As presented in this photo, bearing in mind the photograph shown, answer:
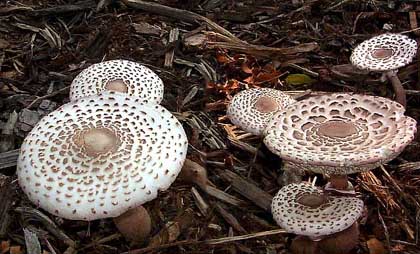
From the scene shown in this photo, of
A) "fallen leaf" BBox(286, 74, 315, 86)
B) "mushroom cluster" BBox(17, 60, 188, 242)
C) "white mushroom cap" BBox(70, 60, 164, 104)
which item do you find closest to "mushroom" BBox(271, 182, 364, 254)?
"mushroom cluster" BBox(17, 60, 188, 242)

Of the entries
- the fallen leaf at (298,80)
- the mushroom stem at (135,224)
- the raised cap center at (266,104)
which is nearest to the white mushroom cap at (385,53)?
the fallen leaf at (298,80)

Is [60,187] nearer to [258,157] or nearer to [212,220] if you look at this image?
[212,220]

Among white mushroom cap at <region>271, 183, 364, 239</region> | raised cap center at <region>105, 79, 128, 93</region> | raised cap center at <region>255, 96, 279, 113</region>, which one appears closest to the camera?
white mushroom cap at <region>271, 183, 364, 239</region>

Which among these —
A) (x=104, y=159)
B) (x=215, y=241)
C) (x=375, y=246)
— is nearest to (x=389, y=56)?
(x=375, y=246)

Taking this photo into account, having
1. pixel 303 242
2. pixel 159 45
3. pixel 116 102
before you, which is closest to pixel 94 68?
pixel 116 102

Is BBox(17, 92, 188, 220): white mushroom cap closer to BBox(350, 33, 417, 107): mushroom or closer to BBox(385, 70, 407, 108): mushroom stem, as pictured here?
BBox(350, 33, 417, 107): mushroom

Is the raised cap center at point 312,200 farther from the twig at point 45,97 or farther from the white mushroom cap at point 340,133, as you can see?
the twig at point 45,97
